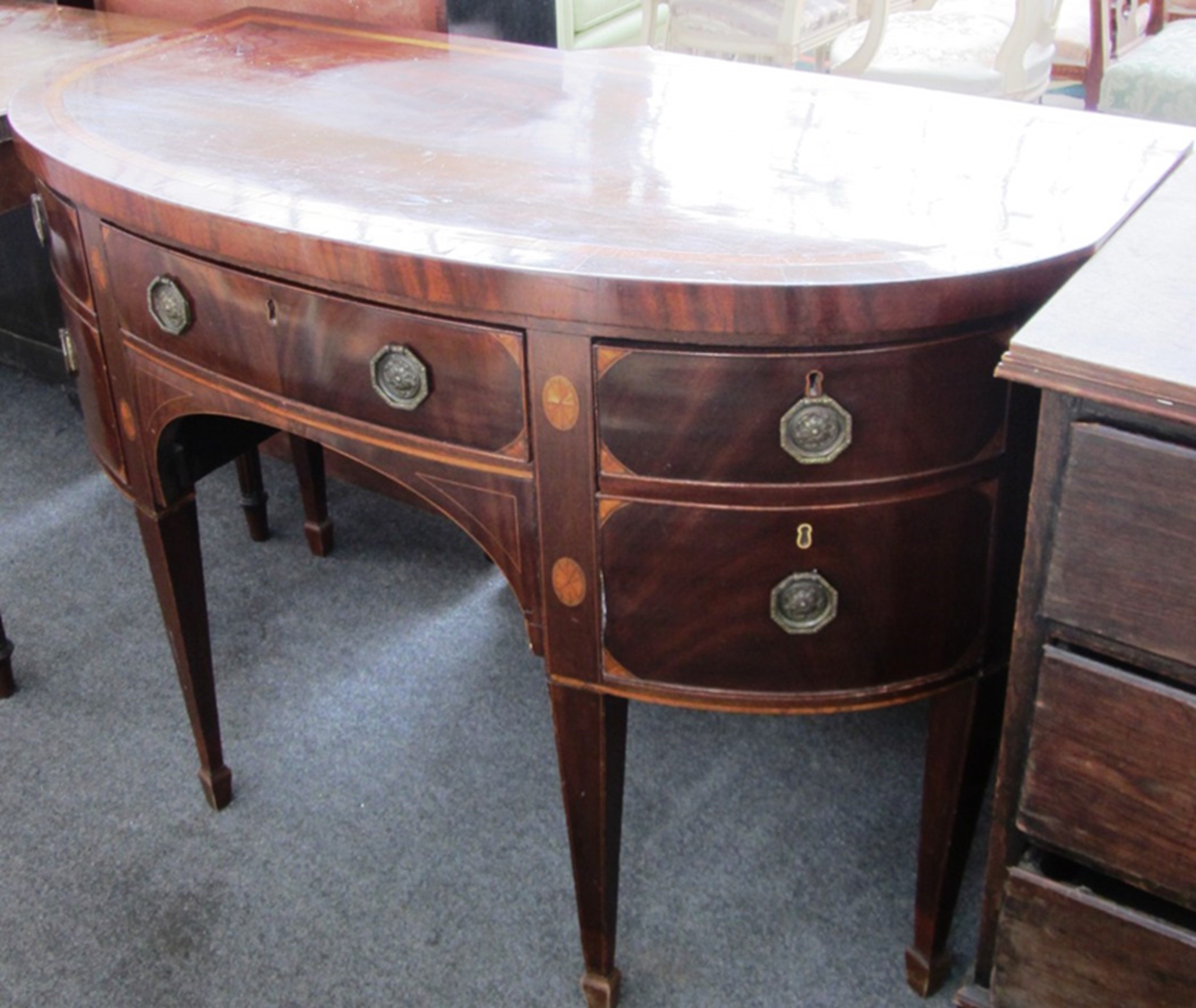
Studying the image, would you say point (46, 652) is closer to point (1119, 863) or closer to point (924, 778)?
point (924, 778)

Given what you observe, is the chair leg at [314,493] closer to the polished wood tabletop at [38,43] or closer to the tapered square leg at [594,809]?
the polished wood tabletop at [38,43]

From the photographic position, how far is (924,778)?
3.13 feet

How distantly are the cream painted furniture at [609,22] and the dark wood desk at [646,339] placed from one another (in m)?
0.96

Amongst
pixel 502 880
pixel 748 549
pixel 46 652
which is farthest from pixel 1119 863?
pixel 46 652

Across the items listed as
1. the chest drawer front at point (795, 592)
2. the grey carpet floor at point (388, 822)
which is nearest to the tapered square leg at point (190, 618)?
the grey carpet floor at point (388, 822)

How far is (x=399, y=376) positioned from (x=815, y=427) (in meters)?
0.27

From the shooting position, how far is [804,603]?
2.67ft

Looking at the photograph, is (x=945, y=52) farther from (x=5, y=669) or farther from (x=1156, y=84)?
(x=5, y=669)

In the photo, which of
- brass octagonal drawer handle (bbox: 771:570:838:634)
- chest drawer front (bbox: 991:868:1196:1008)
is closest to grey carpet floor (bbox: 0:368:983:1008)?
chest drawer front (bbox: 991:868:1196:1008)

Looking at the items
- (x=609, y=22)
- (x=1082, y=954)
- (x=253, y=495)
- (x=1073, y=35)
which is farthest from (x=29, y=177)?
(x=1073, y=35)

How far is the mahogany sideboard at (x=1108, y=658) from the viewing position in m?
0.62

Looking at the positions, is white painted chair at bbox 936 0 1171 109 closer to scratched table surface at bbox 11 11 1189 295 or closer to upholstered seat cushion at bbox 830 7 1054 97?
upholstered seat cushion at bbox 830 7 1054 97

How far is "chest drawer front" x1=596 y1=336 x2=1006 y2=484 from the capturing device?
0.74 meters

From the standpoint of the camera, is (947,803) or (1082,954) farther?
(947,803)
